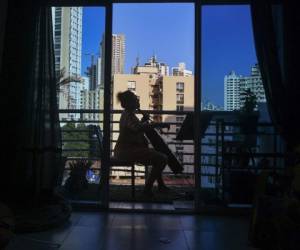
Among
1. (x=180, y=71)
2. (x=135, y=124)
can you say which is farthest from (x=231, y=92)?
(x=180, y=71)

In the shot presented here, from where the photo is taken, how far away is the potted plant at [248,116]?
4.42 meters

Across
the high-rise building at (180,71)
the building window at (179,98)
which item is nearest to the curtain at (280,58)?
the high-rise building at (180,71)

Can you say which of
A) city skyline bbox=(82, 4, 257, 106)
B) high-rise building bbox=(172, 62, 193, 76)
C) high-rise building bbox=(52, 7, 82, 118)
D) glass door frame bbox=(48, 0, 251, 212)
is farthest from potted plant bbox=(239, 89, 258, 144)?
high-rise building bbox=(52, 7, 82, 118)

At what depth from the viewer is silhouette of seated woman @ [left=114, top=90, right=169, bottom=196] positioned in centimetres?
504

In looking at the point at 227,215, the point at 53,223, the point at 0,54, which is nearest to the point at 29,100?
the point at 0,54

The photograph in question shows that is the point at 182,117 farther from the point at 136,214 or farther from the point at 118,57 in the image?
the point at 136,214

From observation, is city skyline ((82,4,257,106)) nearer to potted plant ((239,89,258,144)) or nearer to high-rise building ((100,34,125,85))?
potted plant ((239,89,258,144))

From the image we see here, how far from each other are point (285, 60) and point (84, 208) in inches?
86.7

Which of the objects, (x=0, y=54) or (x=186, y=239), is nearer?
(x=186, y=239)

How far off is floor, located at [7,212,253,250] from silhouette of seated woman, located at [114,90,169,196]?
842 millimetres

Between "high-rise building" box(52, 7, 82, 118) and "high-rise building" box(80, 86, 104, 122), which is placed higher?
"high-rise building" box(52, 7, 82, 118)

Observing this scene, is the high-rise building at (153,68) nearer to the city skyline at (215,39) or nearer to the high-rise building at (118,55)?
the high-rise building at (118,55)

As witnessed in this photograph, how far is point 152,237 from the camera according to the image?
135 inches

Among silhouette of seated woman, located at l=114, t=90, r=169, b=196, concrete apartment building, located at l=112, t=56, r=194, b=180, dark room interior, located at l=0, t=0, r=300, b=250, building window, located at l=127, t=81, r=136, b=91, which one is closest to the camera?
dark room interior, located at l=0, t=0, r=300, b=250
